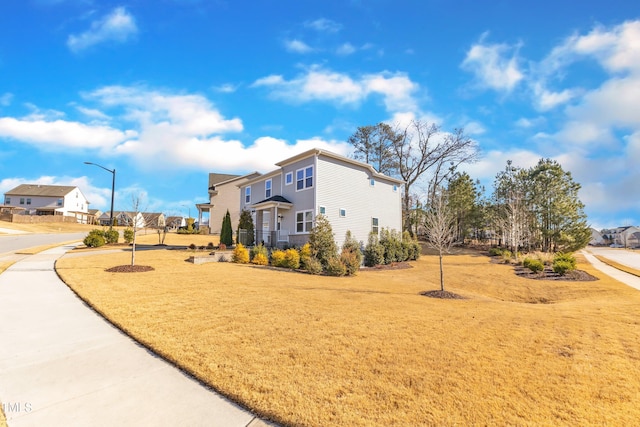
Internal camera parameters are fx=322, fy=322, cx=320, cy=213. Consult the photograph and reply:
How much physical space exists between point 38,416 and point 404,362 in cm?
426

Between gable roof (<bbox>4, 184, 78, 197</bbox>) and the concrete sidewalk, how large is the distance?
72.7 meters

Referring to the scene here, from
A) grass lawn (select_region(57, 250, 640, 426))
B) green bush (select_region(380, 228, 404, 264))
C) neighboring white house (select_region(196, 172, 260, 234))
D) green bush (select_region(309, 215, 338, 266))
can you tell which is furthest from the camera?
neighboring white house (select_region(196, 172, 260, 234))

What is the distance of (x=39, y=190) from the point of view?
63.5 metres

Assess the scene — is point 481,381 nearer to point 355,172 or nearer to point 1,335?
point 1,335

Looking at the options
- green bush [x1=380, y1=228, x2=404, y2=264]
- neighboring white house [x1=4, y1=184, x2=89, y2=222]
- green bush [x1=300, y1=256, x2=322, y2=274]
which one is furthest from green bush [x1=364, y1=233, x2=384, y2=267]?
neighboring white house [x1=4, y1=184, x2=89, y2=222]

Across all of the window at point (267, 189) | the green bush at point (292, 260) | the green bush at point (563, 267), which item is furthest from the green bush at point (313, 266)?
the green bush at point (563, 267)

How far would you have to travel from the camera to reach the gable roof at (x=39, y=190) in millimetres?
62594

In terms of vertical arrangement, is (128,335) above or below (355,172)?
below

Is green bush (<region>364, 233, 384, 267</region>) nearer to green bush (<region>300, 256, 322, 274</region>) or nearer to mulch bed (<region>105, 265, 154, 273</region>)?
green bush (<region>300, 256, 322, 274</region>)

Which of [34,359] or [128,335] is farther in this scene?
[128,335]

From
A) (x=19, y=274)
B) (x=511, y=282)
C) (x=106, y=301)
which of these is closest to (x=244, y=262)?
(x=19, y=274)

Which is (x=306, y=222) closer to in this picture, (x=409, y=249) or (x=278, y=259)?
(x=278, y=259)

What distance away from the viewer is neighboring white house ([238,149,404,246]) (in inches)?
827

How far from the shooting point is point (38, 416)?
3287 mm
